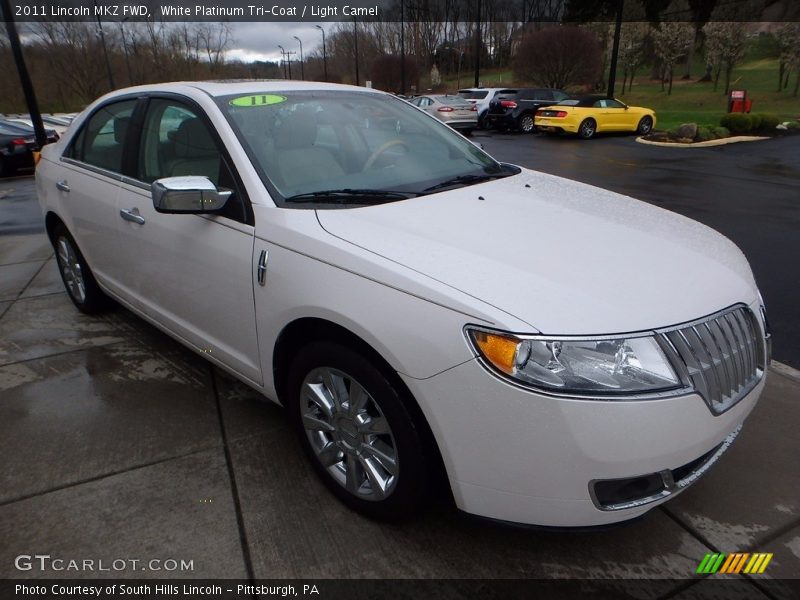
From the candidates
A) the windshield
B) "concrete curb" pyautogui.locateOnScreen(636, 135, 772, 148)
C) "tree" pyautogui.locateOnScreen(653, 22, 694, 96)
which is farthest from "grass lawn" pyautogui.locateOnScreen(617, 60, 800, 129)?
the windshield

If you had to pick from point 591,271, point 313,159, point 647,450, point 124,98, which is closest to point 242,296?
point 313,159

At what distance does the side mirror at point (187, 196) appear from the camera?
7.96 ft

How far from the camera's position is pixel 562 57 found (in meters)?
36.7

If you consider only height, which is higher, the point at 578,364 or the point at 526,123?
the point at 578,364

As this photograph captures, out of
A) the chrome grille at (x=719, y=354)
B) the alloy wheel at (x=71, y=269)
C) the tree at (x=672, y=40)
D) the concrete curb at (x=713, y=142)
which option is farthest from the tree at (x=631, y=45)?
the chrome grille at (x=719, y=354)

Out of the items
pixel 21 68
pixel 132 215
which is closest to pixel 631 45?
pixel 21 68

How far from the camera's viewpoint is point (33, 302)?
16.5 ft

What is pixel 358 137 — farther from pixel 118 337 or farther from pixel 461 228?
pixel 118 337

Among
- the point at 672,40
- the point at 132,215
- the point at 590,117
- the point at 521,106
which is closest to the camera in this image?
the point at 132,215

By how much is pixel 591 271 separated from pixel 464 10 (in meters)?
92.2

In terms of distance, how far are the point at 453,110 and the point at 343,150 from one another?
2039 centimetres

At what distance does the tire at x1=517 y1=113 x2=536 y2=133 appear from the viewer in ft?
75.7

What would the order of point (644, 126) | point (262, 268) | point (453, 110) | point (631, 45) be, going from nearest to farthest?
1. point (262, 268)
2. point (644, 126)
3. point (453, 110)
4. point (631, 45)

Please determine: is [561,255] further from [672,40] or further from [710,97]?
[672,40]
